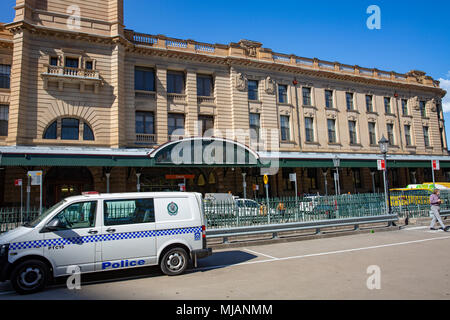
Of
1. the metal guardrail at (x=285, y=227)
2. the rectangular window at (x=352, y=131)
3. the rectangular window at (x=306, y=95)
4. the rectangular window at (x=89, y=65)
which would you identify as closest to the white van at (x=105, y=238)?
the metal guardrail at (x=285, y=227)

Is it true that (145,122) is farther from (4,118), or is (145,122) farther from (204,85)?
(4,118)

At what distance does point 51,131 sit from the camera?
2083cm

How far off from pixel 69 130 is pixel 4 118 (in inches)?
153

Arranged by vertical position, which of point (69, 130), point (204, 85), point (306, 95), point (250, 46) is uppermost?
point (250, 46)

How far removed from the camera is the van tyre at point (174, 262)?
734 centimetres

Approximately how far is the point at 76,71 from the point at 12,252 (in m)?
18.0

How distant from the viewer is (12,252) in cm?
619

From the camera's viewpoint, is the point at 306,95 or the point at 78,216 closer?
the point at 78,216

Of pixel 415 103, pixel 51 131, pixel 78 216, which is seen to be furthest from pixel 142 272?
pixel 415 103

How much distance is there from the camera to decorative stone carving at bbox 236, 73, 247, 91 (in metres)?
26.3

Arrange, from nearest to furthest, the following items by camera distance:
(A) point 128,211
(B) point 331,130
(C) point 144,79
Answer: (A) point 128,211 < (C) point 144,79 < (B) point 331,130

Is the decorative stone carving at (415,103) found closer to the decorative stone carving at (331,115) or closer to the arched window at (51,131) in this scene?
the decorative stone carving at (331,115)
